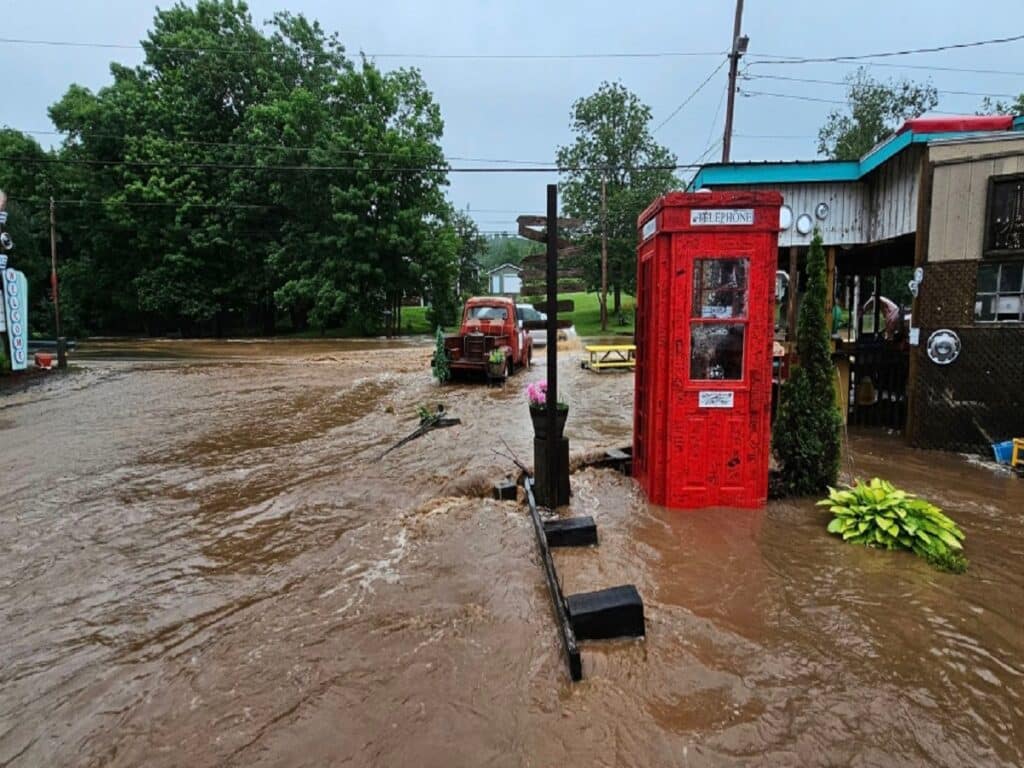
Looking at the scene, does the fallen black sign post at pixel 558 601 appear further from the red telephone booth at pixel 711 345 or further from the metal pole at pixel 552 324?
the red telephone booth at pixel 711 345

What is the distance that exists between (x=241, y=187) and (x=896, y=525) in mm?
37701

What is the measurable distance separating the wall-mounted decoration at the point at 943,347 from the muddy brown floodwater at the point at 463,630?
1231mm

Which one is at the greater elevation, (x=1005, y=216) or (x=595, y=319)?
(x=1005, y=216)

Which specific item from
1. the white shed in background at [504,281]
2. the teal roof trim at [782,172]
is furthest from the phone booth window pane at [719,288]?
the white shed in background at [504,281]

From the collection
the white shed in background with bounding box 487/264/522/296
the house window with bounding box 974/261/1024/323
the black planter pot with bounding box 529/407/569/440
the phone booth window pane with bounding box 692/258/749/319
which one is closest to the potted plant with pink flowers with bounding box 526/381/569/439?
the black planter pot with bounding box 529/407/569/440

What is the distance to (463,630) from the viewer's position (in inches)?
146

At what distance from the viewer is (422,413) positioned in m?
10.5

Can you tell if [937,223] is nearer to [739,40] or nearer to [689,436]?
[689,436]

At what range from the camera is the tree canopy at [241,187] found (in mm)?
32625

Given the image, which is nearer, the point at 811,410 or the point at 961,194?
the point at 811,410

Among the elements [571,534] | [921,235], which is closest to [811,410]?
[571,534]

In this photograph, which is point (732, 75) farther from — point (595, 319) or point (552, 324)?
point (595, 319)

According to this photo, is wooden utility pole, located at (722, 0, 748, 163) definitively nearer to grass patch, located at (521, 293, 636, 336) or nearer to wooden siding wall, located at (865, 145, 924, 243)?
wooden siding wall, located at (865, 145, 924, 243)

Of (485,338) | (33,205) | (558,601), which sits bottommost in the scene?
(558,601)
